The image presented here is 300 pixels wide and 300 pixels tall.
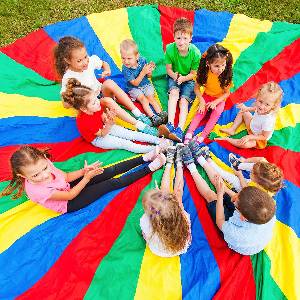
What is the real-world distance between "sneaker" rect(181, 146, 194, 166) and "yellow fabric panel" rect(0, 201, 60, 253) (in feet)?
3.80

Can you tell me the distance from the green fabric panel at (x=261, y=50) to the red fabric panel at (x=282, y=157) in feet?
2.73

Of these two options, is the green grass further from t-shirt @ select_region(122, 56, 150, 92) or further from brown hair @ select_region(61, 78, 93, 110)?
brown hair @ select_region(61, 78, 93, 110)

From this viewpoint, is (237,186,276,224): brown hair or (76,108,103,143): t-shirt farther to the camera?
(76,108,103,143): t-shirt

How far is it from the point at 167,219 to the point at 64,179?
1.02 metres

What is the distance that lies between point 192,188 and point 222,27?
2215 millimetres

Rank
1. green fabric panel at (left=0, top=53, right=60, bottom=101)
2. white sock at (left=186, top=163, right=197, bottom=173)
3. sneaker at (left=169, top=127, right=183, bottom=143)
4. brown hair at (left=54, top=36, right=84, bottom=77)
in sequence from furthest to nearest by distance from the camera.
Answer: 1. green fabric panel at (left=0, top=53, right=60, bottom=101)
2. sneaker at (left=169, top=127, right=183, bottom=143)
3. brown hair at (left=54, top=36, right=84, bottom=77)
4. white sock at (left=186, top=163, right=197, bottom=173)

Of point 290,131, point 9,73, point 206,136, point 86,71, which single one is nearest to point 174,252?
point 206,136

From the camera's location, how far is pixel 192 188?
332cm

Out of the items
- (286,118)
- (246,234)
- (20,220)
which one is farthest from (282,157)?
(20,220)

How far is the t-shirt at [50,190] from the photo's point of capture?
2.90 meters

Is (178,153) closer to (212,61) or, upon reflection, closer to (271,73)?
(212,61)

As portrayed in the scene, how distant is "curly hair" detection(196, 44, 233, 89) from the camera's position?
11.1 ft

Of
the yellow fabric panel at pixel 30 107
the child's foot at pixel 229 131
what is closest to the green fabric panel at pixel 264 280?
the child's foot at pixel 229 131

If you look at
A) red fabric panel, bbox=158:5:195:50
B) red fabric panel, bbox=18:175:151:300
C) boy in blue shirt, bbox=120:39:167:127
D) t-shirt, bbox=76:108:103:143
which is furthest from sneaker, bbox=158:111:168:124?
red fabric panel, bbox=158:5:195:50
